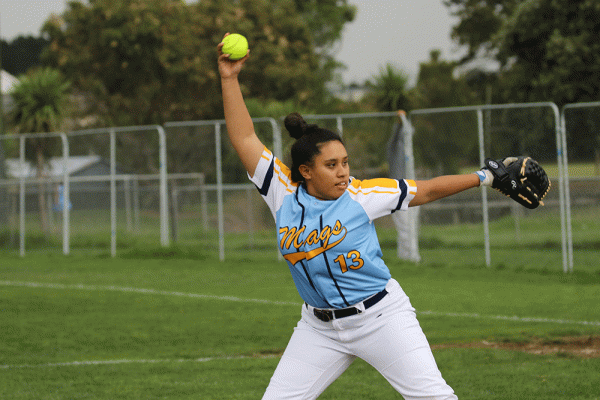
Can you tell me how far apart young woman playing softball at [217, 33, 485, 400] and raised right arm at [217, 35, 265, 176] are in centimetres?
13

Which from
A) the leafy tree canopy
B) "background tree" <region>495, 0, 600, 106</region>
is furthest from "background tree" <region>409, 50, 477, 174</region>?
the leafy tree canopy

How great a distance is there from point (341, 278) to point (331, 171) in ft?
1.76

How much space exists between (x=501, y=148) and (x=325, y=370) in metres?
11.6

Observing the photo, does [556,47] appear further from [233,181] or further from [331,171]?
[331,171]

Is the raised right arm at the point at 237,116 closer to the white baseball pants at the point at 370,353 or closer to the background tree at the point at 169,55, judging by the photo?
the white baseball pants at the point at 370,353

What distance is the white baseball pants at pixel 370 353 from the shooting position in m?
3.54

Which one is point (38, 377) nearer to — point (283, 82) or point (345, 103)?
point (283, 82)

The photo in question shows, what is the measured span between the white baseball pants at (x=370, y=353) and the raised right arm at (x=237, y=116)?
862 millimetres

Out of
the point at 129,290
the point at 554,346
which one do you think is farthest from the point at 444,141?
the point at 554,346

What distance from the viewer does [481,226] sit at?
15.4 metres

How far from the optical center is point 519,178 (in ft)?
12.6

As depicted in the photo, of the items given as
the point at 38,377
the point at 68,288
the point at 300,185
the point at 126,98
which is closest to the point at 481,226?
the point at 68,288

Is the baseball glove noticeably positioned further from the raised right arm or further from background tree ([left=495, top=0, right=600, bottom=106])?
background tree ([left=495, top=0, right=600, bottom=106])

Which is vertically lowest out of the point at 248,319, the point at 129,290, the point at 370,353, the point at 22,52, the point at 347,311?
the point at 248,319
